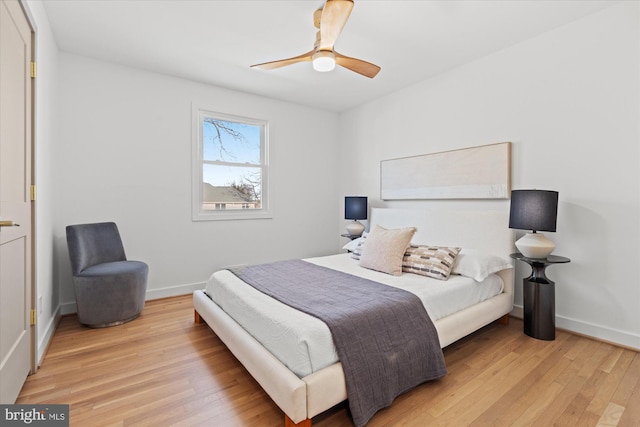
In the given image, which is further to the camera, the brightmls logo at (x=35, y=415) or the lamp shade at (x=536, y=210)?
the lamp shade at (x=536, y=210)

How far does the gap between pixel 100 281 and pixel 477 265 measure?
10.9 ft

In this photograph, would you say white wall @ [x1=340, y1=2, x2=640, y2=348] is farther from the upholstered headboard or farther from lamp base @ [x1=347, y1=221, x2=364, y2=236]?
lamp base @ [x1=347, y1=221, x2=364, y2=236]

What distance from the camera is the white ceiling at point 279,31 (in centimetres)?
236

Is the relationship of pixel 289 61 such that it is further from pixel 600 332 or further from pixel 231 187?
pixel 600 332

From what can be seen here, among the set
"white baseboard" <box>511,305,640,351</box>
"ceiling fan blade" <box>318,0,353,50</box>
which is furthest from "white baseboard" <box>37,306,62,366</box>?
"white baseboard" <box>511,305,640,351</box>

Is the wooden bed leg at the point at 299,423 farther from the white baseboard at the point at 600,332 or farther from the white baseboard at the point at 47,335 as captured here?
the white baseboard at the point at 600,332

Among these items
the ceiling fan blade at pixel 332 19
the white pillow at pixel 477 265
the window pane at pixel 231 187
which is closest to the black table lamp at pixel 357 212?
the window pane at pixel 231 187

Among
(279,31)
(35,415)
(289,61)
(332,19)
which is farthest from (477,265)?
(35,415)

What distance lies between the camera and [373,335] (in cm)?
172

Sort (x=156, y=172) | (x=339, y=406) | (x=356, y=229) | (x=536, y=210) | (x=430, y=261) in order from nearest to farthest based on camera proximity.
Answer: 1. (x=339, y=406)
2. (x=536, y=210)
3. (x=430, y=261)
4. (x=156, y=172)
5. (x=356, y=229)

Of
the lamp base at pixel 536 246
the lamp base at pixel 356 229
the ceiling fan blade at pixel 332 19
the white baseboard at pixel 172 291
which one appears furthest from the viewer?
the lamp base at pixel 356 229

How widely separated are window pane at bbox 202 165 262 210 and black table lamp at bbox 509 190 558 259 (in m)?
3.22

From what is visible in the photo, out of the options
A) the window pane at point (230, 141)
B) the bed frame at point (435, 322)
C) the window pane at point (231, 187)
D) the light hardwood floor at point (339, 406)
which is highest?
the window pane at point (230, 141)

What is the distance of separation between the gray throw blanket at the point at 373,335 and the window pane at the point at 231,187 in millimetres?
2089
